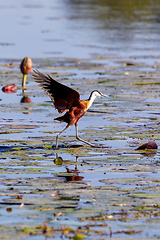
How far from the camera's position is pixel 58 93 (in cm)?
877

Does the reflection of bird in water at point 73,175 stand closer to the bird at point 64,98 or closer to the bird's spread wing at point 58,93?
the bird at point 64,98

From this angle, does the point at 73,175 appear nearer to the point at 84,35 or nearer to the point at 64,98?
the point at 64,98

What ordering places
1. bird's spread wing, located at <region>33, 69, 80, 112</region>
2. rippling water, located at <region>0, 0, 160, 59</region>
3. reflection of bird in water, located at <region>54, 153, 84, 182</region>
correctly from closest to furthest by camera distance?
reflection of bird in water, located at <region>54, 153, 84, 182</region> < bird's spread wing, located at <region>33, 69, 80, 112</region> < rippling water, located at <region>0, 0, 160, 59</region>

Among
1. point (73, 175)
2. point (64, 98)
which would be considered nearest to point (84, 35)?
point (64, 98)

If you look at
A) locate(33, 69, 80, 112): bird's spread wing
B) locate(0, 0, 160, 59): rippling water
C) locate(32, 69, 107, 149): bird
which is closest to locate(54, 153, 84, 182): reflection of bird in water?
locate(32, 69, 107, 149): bird

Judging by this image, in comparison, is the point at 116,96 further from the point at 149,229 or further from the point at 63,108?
the point at 149,229

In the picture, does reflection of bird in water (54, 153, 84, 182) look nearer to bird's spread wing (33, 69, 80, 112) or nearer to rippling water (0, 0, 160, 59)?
bird's spread wing (33, 69, 80, 112)

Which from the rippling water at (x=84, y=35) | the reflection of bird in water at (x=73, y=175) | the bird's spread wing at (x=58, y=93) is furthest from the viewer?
the rippling water at (x=84, y=35)

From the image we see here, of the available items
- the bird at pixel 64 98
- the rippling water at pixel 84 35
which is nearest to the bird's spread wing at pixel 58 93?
the bird at pixel 64 98

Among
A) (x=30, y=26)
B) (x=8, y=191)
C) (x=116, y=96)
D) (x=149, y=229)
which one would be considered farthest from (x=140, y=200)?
(x=30, y=26)

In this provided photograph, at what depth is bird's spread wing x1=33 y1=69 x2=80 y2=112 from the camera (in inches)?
341

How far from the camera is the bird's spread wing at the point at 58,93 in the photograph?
8670 mm

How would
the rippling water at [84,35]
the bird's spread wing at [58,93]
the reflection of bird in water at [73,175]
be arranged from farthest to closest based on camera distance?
the rippling water at [84,35]
the bird's spread wing at [58,93]
the reflection of bird in water at [73,175]

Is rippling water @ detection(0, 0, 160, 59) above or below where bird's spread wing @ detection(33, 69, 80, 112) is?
below
